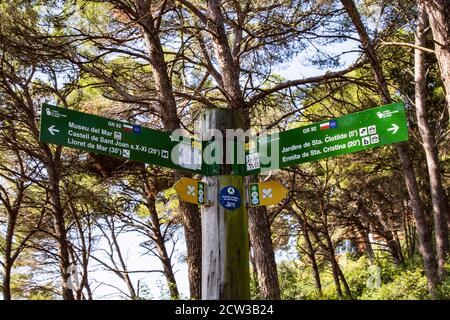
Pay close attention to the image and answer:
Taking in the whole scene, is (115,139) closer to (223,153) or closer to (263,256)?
(223,153)

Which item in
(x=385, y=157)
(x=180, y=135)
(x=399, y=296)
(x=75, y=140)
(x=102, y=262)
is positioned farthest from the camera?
(x=102, y=262)

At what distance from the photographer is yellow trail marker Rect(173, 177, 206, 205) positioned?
4.19 m

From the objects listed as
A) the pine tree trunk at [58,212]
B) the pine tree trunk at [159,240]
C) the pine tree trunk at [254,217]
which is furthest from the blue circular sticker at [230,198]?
the pine tree trunk at [159,240]

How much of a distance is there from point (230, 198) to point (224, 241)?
0.35 m

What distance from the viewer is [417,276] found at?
1222 cm

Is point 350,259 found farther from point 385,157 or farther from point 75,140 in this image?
point 75,140

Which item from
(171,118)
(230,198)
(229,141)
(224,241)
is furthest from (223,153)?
(171,118)

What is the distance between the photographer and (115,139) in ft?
14.1

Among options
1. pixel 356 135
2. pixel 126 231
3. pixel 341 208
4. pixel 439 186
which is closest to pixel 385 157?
pixel 341 208

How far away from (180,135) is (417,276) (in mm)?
9587

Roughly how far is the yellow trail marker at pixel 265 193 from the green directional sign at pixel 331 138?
0.45ft
